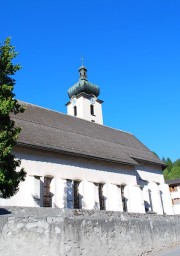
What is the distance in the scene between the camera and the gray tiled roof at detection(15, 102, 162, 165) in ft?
64.3

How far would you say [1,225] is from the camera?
820cm

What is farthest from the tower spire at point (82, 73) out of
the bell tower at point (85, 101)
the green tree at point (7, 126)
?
the green tree at point (7, 126)

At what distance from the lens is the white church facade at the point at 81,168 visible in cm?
1806

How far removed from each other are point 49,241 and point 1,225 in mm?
1515

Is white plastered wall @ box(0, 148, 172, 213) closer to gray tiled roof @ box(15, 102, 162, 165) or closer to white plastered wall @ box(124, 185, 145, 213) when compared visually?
white plastered wall @ box(124, 185, 145, 213)

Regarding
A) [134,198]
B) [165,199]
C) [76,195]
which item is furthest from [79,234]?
[165,199]

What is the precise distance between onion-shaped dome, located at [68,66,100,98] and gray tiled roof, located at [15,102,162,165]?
15838 millimetres

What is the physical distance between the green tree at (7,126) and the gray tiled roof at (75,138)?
5.84 m

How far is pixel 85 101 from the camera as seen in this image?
43906 millimetres

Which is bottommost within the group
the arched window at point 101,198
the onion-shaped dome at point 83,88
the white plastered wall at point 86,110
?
the arched window at point 101,198

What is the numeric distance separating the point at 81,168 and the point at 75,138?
125 inches

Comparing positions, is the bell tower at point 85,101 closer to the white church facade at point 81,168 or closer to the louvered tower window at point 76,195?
the white church facade at point 81,168

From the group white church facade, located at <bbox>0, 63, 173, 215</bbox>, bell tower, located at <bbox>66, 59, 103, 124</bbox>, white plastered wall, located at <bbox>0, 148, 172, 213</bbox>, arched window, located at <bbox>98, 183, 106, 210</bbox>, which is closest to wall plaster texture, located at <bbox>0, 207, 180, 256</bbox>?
white plastered wall, located at <bbox>0, 148, 172, 213</bbox>

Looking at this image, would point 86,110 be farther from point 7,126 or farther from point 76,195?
point 7,126
